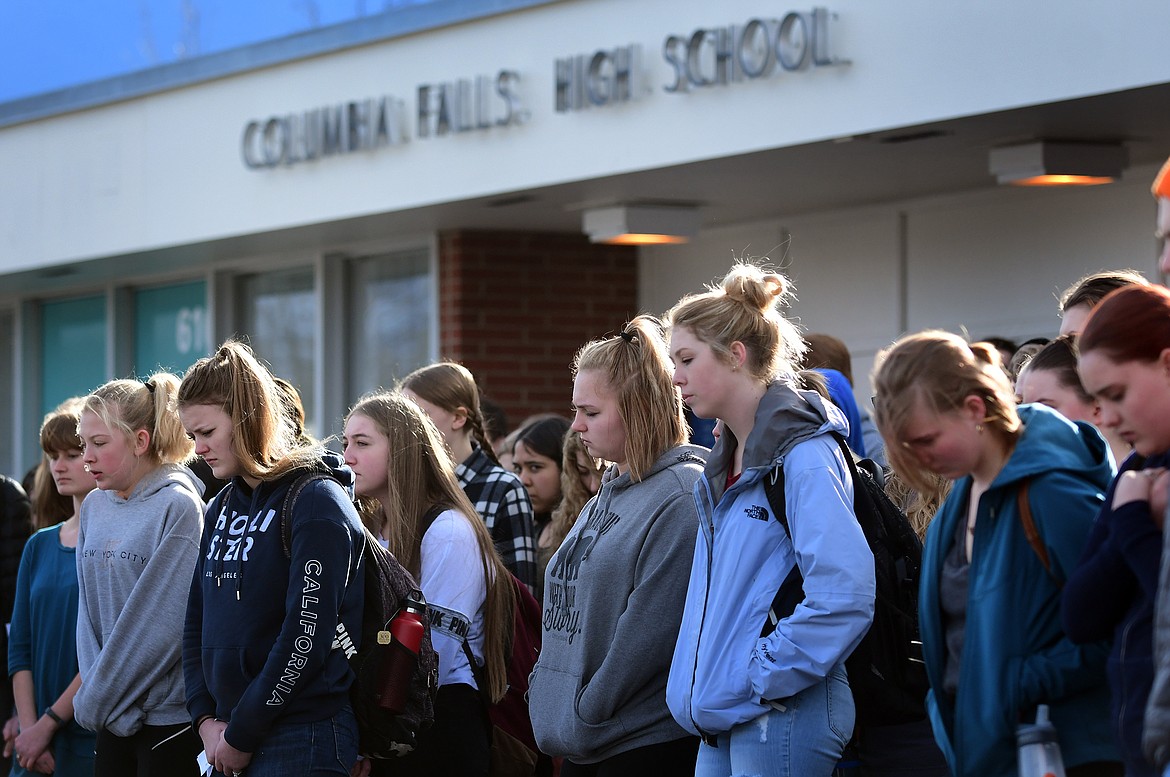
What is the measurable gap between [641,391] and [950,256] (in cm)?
575

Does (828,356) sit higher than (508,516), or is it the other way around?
(828,356)

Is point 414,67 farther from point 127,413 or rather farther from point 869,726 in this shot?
point 869,726

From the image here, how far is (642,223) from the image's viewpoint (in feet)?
33.2

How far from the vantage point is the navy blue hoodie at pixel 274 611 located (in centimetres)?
450

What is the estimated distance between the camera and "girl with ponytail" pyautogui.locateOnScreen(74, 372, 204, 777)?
5332 millimetres

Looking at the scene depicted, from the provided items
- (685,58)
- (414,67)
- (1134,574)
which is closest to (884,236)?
(685,58)

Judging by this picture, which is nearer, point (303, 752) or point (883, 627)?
point (883, 627)

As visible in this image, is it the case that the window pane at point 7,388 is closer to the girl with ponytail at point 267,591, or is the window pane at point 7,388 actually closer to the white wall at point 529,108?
the white wall at point 529,108

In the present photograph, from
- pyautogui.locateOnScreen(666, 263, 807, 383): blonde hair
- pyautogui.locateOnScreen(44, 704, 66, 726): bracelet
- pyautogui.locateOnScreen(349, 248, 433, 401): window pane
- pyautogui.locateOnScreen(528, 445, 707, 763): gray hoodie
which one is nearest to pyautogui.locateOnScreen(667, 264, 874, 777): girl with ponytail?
pyautogui.locateOnScreen(666, 263, 807, 383): blonde hair

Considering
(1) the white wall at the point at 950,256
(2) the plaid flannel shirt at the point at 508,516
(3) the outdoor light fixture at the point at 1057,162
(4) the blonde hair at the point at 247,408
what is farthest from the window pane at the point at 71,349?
(4) the blonde hair at the point at 247,408

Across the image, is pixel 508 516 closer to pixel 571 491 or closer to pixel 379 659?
pixel 571 491

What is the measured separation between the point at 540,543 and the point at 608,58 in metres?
3.30

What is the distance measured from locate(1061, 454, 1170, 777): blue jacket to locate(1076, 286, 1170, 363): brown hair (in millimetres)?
227

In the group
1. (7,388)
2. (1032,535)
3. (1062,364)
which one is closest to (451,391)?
(1062,364)
